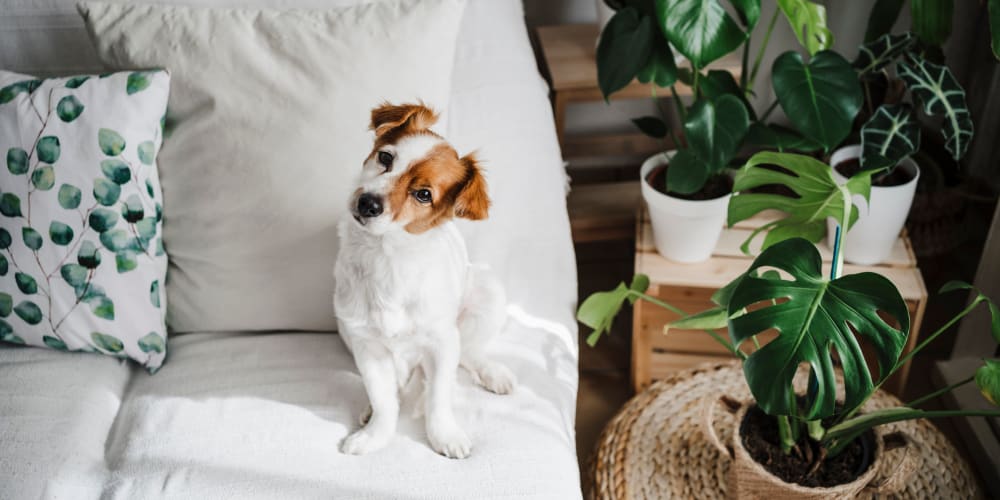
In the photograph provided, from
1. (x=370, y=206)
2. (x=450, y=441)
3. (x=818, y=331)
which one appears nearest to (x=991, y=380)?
(x=818, y=331)

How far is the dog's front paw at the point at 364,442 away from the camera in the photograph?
1.18 meters

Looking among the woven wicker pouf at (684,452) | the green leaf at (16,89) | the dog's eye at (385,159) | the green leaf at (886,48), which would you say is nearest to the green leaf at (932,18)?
the green leaf at (886,48)

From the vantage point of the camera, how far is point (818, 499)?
1.25 m

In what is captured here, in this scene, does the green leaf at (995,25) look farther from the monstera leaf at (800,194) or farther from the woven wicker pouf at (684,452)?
the woven wicker pouf at (684,452)

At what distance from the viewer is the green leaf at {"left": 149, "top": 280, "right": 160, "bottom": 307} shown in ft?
4.32

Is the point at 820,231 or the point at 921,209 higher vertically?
the point at 820,231

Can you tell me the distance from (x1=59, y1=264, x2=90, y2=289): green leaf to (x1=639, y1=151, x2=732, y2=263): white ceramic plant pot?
1.07 metres

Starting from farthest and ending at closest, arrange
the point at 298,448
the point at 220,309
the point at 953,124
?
the point at 953,124 → the point at 220,309 → the point at 298,448

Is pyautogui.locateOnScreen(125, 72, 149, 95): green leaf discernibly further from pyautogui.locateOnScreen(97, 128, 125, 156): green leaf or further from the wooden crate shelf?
the wooden crate shelf

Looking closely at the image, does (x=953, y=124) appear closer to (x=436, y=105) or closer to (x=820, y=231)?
(x=820, y=231)

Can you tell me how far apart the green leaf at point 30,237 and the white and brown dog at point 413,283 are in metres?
0.50

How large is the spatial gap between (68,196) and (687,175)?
109cm

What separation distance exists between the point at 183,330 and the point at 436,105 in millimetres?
609

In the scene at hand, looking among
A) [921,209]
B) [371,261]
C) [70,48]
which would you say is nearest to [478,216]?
[371,261]
